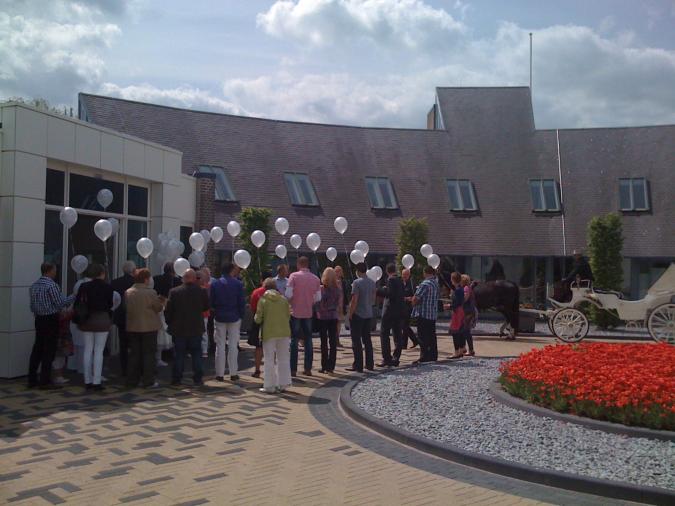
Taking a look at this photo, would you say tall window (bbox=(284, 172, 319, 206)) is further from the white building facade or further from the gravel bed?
the gravel bed

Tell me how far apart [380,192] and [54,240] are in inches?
680

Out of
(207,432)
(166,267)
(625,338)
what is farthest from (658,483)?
(625,338)

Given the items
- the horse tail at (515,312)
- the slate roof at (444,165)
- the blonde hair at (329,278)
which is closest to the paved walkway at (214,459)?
the blonde hair at (329,278)

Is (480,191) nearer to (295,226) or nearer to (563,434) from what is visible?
(295,226)

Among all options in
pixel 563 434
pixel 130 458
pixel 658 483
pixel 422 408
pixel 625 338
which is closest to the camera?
pixel 658 483

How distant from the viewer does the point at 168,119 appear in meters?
26.4

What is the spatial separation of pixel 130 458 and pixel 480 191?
74.4ft

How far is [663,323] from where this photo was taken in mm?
15086

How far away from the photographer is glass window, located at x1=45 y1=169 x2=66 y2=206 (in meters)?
11.1

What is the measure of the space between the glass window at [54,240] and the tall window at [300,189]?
14739 millimetres

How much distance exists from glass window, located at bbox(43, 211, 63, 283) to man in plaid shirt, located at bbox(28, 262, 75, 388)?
64.5 inches

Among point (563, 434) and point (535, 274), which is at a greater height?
point (535, 274)

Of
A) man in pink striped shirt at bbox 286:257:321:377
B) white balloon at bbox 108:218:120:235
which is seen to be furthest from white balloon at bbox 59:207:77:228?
man in pink striped shirt at bbox 286:257:321:377

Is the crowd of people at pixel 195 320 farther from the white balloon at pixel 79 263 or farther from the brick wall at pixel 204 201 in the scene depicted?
the brick wall at pixel 204 201
